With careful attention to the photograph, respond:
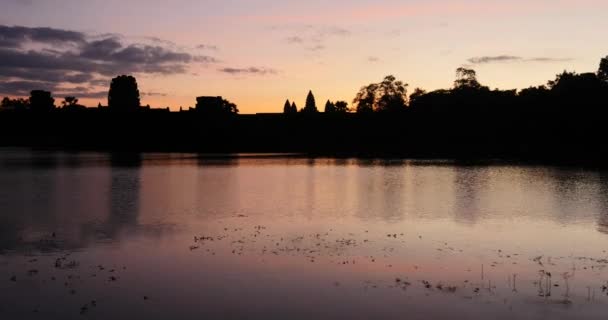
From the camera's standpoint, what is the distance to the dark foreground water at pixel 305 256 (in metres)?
18.8

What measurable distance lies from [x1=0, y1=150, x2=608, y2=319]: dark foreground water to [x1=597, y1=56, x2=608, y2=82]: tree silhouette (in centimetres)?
13078

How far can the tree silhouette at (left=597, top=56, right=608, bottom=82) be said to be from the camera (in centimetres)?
16588

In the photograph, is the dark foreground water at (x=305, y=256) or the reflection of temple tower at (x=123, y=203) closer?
the dark foreground water at (x=305, y=256)

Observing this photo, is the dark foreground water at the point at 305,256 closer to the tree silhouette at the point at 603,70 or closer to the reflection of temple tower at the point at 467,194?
the reflection of temple tower at the point at 467,194

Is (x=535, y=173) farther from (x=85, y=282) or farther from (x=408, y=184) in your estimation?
(x=85, y=282)

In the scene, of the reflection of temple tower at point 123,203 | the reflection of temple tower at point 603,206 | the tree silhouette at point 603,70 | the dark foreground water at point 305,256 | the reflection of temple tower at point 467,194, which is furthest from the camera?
the tree silhouette at point 603,70

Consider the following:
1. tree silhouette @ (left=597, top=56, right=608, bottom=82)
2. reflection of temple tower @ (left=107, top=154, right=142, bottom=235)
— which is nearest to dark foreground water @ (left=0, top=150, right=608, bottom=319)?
reflection of temple tower @ (left=107, top=154, right=142, bottom=235)

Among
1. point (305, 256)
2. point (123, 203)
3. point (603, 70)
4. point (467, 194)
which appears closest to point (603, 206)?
point (467, 194)

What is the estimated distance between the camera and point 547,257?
1037 inches

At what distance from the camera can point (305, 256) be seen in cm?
2650

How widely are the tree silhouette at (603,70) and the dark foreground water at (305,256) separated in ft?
429

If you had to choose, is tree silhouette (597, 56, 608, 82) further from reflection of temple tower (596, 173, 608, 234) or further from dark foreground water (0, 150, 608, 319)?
dark foreground water (0, 150, 608, 319)

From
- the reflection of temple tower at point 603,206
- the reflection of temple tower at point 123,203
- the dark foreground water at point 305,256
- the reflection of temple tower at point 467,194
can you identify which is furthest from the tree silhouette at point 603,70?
the reflection of temple tower at point 123,203

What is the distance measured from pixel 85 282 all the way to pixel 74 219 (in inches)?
742
